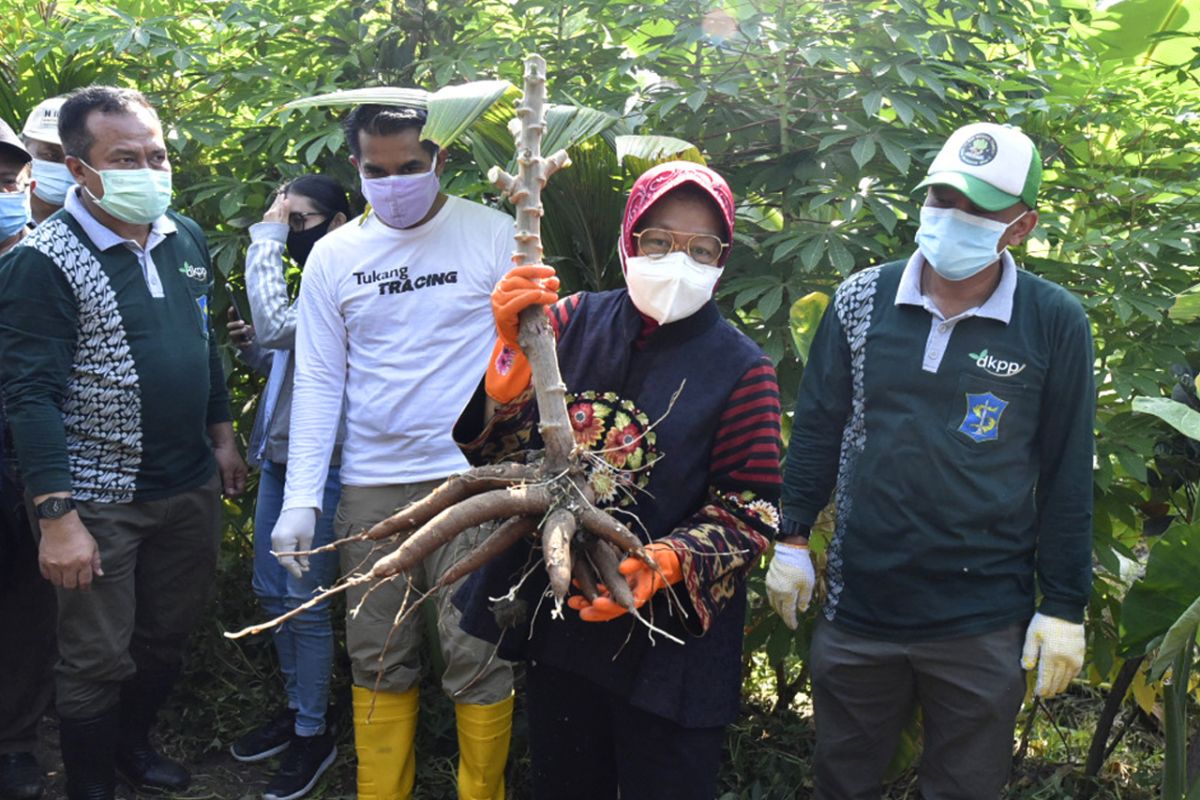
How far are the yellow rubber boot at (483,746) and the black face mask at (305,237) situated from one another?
4.82 feet

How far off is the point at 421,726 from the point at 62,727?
1064 millimetres

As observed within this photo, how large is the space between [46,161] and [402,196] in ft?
4.87

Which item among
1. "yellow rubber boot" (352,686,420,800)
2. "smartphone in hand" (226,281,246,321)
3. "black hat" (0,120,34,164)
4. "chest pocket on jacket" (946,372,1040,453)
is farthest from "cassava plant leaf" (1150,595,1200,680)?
"black hat" (0,120,34,164)

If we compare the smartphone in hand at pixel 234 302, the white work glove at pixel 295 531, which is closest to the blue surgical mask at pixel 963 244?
the white work glove at pixel 295 531

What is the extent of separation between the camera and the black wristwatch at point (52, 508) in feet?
9.96

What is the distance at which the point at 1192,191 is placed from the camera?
3.11m

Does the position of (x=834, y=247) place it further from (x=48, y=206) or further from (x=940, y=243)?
(x=48, y=206)

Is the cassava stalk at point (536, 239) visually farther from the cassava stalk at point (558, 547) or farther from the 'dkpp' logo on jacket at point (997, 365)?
the 'dkpp' logo on jacket at point (997, 365)

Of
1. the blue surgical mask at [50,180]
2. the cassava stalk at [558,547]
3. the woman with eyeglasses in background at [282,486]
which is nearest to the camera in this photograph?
the cassava stalk at [558,547]

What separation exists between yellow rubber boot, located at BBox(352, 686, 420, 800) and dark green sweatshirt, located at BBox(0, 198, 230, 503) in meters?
0.84

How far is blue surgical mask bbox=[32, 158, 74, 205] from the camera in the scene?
3695mm

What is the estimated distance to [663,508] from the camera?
232 cm

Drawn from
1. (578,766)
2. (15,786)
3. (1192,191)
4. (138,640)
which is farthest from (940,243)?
(15,786)

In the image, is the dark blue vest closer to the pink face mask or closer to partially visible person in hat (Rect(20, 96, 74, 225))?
the pink face mask
